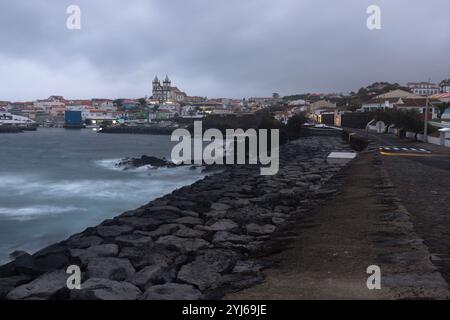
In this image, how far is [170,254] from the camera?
788 centimetres

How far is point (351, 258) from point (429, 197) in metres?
5.23

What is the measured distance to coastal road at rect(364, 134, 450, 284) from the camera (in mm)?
6316

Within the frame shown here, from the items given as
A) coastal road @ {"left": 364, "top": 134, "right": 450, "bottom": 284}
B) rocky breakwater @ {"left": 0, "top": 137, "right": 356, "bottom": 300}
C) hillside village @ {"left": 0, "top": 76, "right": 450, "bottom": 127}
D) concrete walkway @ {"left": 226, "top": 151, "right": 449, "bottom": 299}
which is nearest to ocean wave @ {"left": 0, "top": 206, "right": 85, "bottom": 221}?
rocky breakwater @ {"left": 0, "top": 137, "right": 356, "bottom": 300}

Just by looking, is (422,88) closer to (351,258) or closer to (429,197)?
(429,197)

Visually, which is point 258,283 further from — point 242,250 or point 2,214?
point 2,214

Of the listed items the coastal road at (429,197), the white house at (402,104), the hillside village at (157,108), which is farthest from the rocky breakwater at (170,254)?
the hillside village at (157,108)

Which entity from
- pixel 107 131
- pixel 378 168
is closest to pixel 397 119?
pixel 378 168

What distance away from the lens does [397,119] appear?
39.9m

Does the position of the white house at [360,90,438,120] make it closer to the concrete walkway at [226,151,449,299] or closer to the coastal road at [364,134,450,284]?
the coastal road at [364,134,450,284]

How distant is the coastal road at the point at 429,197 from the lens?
6316 millimetres

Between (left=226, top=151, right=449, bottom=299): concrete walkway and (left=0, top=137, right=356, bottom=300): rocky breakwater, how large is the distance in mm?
491

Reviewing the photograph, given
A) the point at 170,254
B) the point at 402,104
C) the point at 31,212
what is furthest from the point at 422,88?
the point at 170,254
